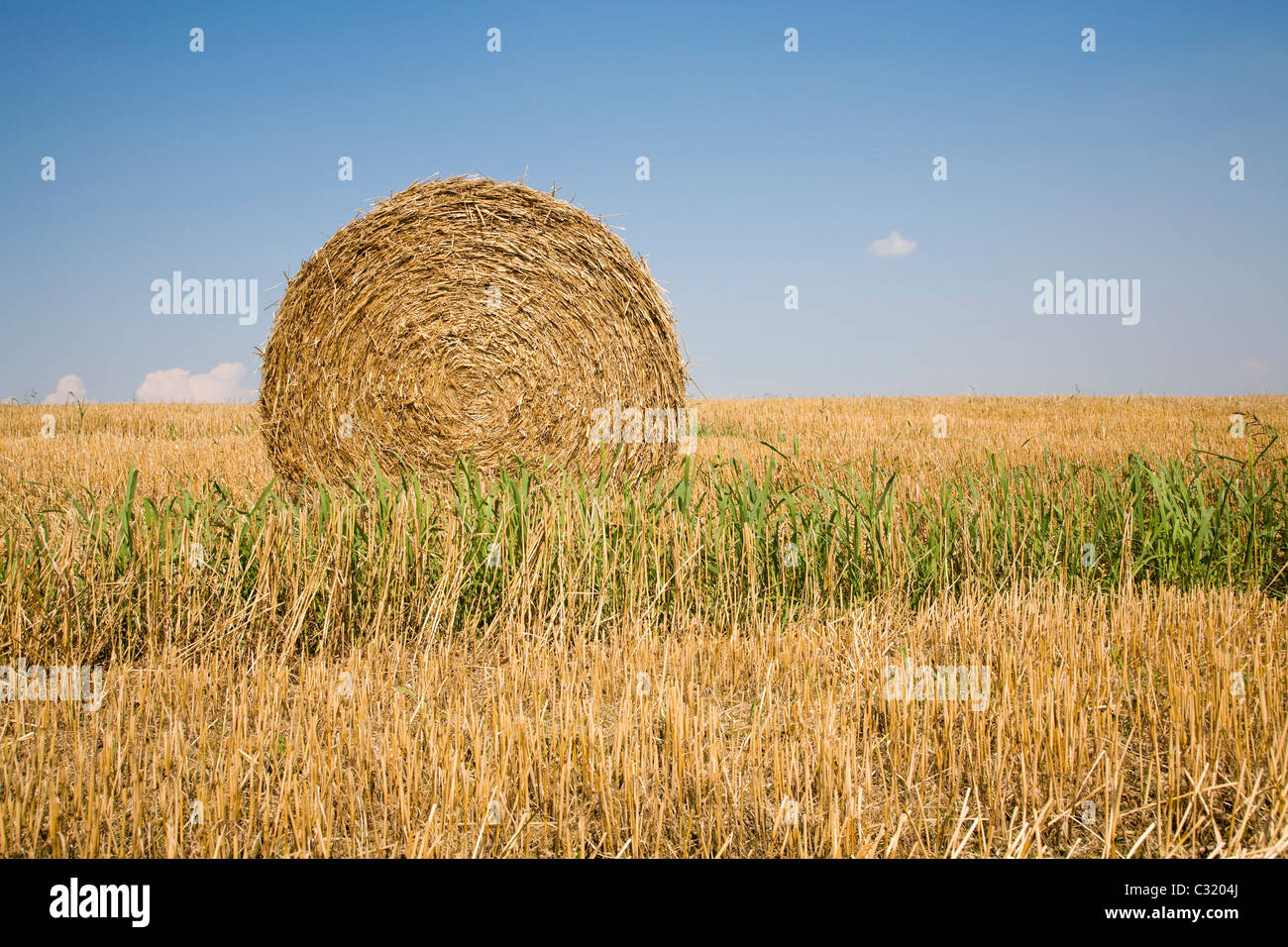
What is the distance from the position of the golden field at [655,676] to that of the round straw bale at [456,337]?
26.5 inches

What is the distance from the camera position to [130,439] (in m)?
10.8

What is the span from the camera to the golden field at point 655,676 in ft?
7.32

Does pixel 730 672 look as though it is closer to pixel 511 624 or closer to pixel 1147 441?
pixel 511 624

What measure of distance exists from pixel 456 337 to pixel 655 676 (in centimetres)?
355

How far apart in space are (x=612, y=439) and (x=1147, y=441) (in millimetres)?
7782

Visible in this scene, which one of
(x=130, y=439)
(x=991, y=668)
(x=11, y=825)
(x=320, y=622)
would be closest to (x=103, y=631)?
(x=320, y=622)

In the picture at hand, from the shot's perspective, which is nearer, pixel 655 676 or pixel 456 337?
pixel 655 676

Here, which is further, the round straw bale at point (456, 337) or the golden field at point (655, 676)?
the round straw bale at point (456, 337)

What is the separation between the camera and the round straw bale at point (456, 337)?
18.9ft

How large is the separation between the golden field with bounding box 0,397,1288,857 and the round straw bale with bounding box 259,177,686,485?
2.20 ft

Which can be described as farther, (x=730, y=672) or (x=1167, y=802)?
(x=730, y=672)

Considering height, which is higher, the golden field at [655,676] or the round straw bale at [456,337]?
the round straw bale at [456,337]

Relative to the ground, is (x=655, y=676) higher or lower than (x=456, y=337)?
lower

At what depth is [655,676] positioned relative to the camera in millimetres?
3184
